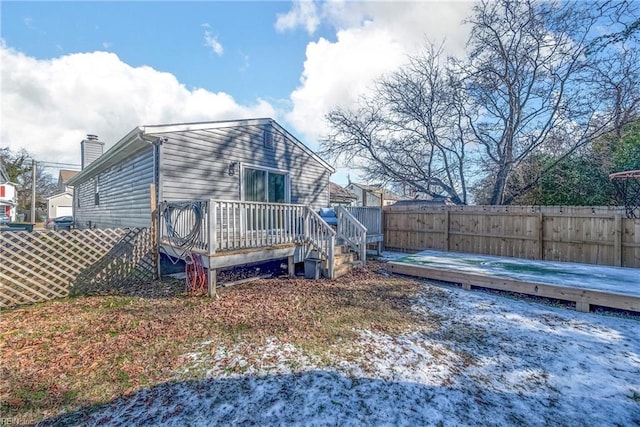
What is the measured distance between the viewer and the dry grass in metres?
2.44

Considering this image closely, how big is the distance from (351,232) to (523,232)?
500 cm

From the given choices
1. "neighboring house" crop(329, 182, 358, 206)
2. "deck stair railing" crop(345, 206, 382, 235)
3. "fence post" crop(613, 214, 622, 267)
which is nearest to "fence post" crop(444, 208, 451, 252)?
"deck stair railing" crop(345, 206, 382, 235)

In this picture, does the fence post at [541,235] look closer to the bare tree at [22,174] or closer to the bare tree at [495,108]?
the bare tree at [495,108]

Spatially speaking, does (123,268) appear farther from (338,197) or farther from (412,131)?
(338,197)

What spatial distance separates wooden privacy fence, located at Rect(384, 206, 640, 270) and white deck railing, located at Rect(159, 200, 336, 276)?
5182 mm

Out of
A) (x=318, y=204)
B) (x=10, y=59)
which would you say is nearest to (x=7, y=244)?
(x=10, y=59)

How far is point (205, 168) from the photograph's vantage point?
728 cm

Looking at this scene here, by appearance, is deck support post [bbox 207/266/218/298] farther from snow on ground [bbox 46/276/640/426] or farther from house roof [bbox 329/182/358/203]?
house roof [bbox 329/182/358/203]

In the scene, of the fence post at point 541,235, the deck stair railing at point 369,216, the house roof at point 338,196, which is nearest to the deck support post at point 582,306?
the fence post at point 541,235

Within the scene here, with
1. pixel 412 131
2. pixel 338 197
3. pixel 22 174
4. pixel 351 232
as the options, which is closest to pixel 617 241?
pixel 351 232

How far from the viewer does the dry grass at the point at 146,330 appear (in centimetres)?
244

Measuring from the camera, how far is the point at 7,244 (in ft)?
14.9

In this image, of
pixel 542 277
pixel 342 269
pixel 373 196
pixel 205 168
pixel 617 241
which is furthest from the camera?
pixel 373 196

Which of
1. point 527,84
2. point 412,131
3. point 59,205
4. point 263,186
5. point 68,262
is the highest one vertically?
point 527,84
